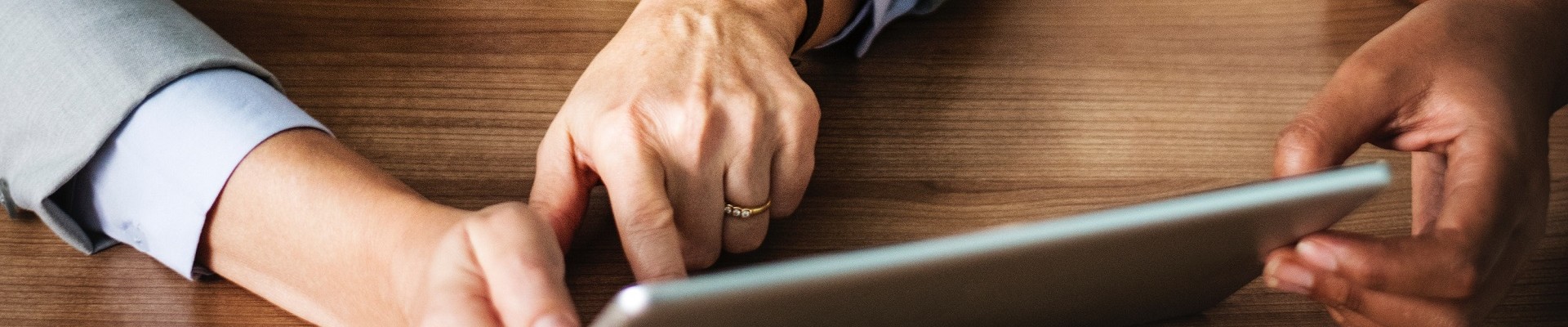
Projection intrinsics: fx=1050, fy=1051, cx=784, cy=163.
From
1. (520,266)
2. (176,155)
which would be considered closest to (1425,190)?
(520,266)

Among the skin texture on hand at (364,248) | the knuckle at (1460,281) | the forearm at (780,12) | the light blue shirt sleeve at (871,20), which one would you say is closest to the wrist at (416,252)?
the skin texture on hand at (364,248)

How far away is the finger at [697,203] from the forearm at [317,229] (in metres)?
0.11

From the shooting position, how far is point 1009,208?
584 mm

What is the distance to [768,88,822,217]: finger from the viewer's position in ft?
1.82

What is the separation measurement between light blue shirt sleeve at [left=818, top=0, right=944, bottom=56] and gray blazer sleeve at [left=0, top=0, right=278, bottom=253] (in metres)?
0.35

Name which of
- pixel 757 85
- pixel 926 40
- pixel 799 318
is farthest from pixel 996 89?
pixel 799 318

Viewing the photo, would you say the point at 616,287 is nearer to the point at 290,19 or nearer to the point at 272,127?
the point at 272,127

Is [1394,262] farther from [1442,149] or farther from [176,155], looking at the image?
[176,155]

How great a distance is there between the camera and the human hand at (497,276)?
1.27 feet

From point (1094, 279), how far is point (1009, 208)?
226mm

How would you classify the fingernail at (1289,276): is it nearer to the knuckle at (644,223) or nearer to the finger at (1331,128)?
the finger at (1331,128)

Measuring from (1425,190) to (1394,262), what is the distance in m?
0.16

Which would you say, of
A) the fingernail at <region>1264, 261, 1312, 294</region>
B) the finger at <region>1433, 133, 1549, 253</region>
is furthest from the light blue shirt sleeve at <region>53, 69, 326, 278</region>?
the finger at <region>1433, 133, 1549, 253</region>

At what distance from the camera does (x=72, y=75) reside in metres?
0.54
